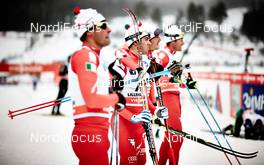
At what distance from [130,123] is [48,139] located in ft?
4.28

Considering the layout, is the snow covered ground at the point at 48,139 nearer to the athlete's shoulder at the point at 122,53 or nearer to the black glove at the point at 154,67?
the black glove at the point at 154,67

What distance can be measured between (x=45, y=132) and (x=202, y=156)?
1781mm

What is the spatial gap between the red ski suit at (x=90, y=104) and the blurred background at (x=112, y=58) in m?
1.13

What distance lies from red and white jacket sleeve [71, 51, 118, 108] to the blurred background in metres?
1.20

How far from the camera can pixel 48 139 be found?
12.3 ft

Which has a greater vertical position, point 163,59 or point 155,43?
point 155,43

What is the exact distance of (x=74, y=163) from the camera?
144 inches

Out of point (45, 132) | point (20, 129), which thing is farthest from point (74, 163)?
point (20, 129)

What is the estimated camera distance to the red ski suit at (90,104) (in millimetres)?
1890

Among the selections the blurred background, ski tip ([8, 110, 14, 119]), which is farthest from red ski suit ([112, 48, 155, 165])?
ski tip ([8, 110, 14, 119])

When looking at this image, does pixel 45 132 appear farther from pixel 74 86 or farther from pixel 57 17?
pixel 74 86

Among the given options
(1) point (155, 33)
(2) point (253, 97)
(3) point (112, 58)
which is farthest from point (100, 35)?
(2) point (253, 97)

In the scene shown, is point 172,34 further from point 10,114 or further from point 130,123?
point 10,114

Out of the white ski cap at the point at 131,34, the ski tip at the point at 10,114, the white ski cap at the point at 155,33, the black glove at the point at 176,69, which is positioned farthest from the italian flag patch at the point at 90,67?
the ski tip at the point at 10,114
